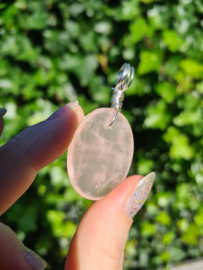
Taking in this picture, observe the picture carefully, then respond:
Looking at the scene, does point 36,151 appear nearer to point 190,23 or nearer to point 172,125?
point 172,125

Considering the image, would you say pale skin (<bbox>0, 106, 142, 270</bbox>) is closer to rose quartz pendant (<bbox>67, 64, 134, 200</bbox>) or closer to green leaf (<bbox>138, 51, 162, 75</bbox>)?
rose quartz pendant (<bbox>67, 64, 134, 200</bbox>)

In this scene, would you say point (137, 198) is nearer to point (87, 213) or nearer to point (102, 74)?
point (87, 213)

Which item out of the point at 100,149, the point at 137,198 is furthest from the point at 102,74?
the point at 137,198

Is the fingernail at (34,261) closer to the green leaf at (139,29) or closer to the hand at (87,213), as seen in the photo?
the hand at (87,213)

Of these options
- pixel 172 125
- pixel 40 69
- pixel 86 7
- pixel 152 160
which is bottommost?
pixel 152 160

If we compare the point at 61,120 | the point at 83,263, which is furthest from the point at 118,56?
the point at 83,263

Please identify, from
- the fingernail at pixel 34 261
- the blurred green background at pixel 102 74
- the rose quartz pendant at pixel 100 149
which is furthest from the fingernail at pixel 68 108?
the fingernail at pixel 34 261

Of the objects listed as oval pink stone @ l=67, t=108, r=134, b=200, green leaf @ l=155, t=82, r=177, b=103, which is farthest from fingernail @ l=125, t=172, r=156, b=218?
green leaf @ l=155, t=82, r=177, b=103
